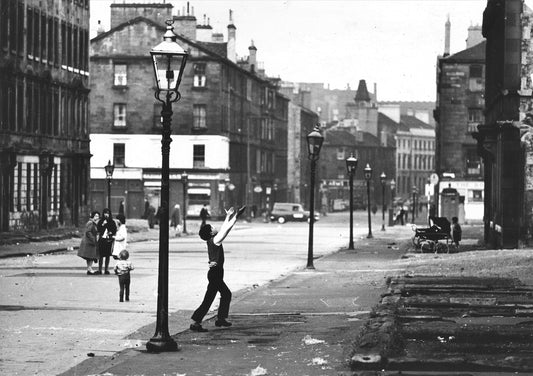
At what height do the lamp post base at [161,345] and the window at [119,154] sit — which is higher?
the window at [119,154]

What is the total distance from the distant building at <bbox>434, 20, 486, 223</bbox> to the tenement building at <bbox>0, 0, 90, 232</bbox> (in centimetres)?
3140

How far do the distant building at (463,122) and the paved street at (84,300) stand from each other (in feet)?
153

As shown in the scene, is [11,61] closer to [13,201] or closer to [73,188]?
[13,201]

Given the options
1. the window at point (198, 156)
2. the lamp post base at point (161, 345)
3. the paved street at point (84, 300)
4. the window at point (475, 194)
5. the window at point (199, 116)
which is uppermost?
the window at point (199, 116)

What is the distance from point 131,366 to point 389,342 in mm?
2728

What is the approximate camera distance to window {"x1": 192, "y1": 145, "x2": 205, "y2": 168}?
9381 cm

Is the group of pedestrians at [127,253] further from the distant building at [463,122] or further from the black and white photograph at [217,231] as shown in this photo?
the distant building at [463,122]

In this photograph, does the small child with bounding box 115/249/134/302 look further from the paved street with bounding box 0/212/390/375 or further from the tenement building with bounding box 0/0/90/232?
the tenement building with bounding box 0/0/90/232

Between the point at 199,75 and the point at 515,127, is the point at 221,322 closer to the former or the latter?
the point at 515,127

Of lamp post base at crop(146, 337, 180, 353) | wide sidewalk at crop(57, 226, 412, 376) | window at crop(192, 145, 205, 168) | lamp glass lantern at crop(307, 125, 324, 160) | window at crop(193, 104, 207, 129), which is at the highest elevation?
window at crop(193, 104, 207, 129)

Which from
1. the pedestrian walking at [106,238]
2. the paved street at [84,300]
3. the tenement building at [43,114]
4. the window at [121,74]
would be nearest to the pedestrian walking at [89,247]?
the pedestrian walking at [106,238]

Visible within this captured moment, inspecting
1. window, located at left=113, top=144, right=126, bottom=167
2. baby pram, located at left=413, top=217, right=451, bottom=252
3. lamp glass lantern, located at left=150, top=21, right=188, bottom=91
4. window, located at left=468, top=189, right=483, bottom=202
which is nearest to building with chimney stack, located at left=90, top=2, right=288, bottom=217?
window, located at left=113, top=144, right=126, bottom=167

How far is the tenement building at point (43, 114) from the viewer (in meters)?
53.0

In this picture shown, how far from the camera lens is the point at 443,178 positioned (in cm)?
8775
